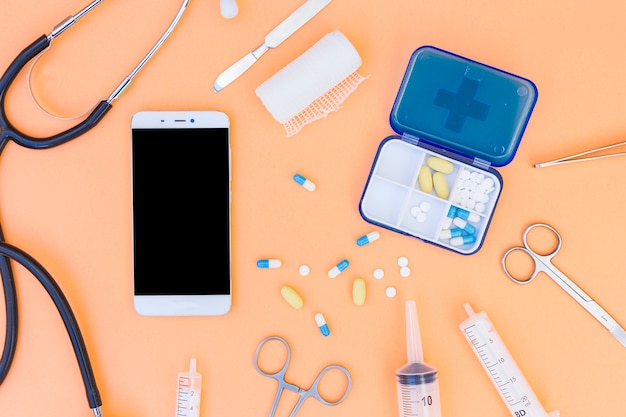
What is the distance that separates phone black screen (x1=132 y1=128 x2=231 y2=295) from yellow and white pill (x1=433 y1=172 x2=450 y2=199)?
54cm

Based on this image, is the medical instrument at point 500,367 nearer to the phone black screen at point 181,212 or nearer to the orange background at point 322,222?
the orange background at point 322,222

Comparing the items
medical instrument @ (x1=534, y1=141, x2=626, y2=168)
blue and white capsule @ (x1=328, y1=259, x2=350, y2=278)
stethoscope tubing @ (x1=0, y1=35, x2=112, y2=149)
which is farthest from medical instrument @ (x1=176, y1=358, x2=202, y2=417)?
medical instrument @ (x1=534, y1=141, x2=626, y2=168)

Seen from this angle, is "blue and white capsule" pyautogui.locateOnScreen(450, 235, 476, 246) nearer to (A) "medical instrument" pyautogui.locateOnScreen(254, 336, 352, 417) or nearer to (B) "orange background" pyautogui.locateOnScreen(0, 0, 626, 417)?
(B) "orange background" pyautogui.locateOnScreen(0, 0, 626, 417)

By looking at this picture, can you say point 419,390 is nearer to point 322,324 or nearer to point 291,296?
point 322,324

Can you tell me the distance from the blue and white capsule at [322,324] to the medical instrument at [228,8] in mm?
806

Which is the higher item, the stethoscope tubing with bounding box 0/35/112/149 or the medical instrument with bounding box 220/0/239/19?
the medical instrument with bounding box 220/0/239/19

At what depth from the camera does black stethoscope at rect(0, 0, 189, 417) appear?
140 cm

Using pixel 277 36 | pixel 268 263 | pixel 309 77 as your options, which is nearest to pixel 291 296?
pixel 268 263

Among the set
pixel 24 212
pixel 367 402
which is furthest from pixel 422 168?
pixel 24 212

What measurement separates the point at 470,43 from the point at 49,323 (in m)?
1.36

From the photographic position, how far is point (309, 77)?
1.41 m

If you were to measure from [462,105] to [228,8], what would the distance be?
638 millimetres

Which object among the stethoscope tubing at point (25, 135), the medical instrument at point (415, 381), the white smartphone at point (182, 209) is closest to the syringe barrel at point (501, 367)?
the medical instrument at point (415, 381)

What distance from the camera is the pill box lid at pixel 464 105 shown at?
1.43 meters
